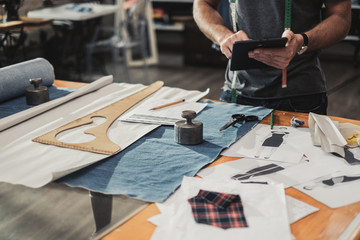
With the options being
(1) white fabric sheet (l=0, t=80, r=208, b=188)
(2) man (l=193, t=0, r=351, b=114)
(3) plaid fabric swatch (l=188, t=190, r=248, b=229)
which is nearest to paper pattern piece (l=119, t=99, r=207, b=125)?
(1) white fabric sheet (l=0, t=80, r=208, b=188)

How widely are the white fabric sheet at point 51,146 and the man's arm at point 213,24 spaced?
0.23m

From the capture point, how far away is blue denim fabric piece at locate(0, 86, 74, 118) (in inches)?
61.4

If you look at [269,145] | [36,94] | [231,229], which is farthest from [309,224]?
[36,94]

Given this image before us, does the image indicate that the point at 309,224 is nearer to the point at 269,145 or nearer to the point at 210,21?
the point at 269,145

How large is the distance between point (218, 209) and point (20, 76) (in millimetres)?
1080

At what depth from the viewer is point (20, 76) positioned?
170cm

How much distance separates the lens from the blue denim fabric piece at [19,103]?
61.4 inches

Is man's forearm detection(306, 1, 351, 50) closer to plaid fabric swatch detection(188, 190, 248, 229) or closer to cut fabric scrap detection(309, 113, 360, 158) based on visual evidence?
cut fabric scrap detection(309, 113, 360, 158)

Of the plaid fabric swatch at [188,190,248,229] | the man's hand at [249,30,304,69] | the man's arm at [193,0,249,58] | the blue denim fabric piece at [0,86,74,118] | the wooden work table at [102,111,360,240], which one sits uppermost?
the man's arm at [193,0,249,58]

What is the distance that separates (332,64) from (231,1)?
15.1ft

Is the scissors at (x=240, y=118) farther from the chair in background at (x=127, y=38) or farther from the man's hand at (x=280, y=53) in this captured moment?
the chair in background at (x=127, y=38)

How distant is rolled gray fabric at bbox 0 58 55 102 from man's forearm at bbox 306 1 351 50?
1018 millimetres

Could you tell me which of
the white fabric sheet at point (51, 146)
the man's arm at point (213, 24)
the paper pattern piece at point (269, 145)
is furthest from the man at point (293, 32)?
the paper pattern piece at point (269, 145)

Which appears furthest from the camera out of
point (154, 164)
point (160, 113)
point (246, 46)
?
point (160, 113)
